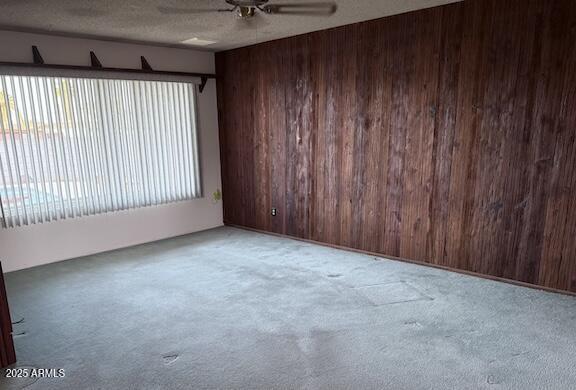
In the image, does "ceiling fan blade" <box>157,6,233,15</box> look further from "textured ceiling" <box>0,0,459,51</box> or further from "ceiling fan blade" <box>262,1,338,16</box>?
"ceiling fan blade" <box>262,1,338,16</box>

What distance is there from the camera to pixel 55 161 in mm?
3820

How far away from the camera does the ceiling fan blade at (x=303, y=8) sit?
298cm

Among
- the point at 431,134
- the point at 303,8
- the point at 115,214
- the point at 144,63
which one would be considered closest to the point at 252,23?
the point at 303,8

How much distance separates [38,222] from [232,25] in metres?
2.67

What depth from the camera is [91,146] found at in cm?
404

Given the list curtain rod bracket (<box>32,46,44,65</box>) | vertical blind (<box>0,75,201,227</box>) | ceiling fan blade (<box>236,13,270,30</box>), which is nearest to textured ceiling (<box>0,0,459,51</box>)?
ceiling fan blade (<box>236,13,270,30</box>)

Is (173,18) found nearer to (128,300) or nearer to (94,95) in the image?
(94,95)

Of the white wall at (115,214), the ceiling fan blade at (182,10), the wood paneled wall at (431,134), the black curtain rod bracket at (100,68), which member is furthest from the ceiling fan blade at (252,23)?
the white wall at (115,214)

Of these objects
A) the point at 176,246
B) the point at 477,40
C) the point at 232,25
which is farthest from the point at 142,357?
the point at 477,40

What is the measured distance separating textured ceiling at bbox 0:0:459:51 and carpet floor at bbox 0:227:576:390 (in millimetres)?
2210

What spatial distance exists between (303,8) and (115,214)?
293 centimetres

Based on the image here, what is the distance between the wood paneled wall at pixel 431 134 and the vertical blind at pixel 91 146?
959 mm

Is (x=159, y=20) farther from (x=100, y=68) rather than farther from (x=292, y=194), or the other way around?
(x=292, y=194)

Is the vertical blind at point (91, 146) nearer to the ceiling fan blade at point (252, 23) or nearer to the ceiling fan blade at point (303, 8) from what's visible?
the ceiling fan blade at point (252, 23)
